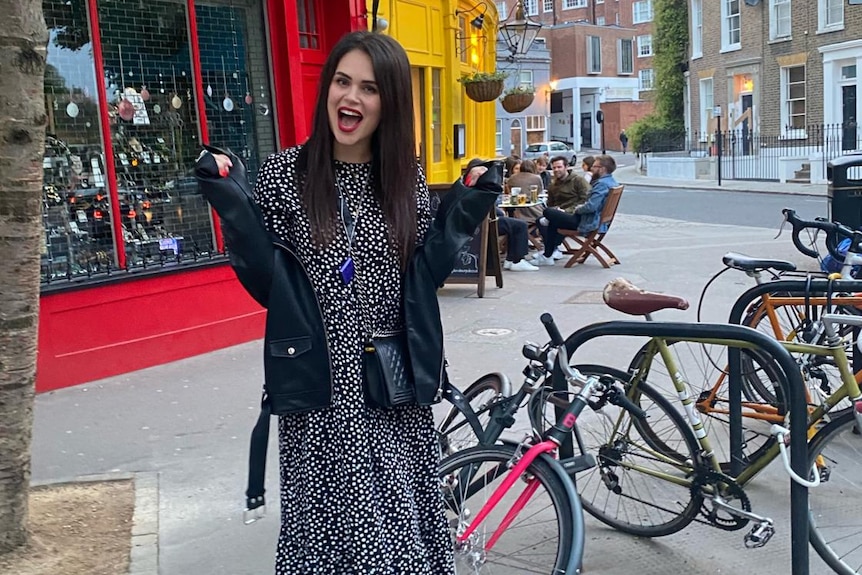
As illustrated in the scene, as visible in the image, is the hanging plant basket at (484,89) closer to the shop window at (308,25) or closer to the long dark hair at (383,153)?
Result: the shop window at (308,25)

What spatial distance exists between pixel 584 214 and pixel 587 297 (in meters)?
2.24

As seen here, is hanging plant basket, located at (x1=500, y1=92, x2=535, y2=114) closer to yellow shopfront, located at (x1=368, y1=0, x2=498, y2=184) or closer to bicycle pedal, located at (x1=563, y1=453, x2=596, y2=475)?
yellow shopfront, located at (x1=368, y1=0, x2=498, y2=184)

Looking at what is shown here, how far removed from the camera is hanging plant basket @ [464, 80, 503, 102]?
12750mm

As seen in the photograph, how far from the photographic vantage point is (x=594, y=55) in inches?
2467

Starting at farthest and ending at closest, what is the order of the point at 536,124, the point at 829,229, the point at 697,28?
1. the point at 536,124
2. the point at 697,28
3. the point at 829,229

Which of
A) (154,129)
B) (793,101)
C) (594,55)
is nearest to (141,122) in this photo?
(154,129)

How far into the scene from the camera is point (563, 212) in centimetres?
1177

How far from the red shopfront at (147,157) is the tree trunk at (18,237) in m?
2.81

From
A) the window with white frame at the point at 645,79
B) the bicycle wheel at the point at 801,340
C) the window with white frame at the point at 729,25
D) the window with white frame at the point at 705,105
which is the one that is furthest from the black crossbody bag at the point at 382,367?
the window with white frame at the point at 645,79

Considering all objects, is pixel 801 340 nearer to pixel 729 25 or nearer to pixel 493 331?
pixel 493 331

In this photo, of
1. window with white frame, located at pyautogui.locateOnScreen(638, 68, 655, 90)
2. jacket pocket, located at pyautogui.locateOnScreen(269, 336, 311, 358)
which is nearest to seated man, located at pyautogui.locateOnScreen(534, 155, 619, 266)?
jacket pocket, located at pyautogui.locateOnScreen(269, 336, 311, 358)

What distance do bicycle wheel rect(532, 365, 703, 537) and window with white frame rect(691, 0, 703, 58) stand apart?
35.7 meters

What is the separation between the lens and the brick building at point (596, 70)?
61938 millimetres

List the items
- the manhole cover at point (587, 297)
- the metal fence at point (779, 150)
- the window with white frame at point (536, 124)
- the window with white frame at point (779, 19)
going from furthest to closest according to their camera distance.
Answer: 1. the window with white frame at point (536, 124)
2. the window with white frame at point (779, 19)
3. the metal fence at point (779, 150)
4. the manhole cover at point (587, 297)
